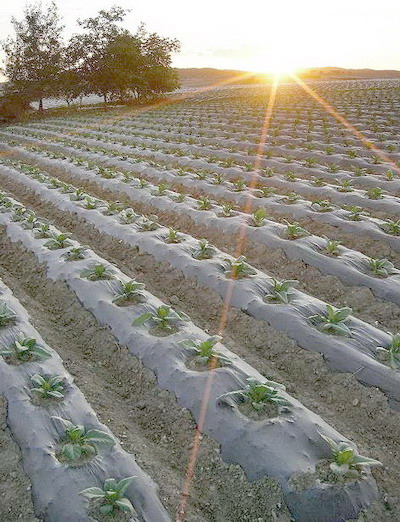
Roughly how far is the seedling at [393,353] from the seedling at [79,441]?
2.79 metres

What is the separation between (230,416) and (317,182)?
27.4ft

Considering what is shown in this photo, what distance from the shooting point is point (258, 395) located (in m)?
4.28

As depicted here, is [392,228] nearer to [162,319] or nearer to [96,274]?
[162,319]

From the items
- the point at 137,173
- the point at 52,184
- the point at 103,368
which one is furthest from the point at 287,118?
the point at 103,368

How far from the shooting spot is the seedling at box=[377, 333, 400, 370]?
191 inches

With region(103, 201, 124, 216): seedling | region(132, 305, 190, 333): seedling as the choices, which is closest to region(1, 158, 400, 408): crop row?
region(103, 201, 124, 216): seedling

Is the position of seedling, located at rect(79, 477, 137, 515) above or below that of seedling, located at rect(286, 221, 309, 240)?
below

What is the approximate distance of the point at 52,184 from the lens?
12.6 m

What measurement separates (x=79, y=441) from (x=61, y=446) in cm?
17

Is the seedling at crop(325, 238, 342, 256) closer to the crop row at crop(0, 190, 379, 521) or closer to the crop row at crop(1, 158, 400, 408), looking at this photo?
the crop row at crop(1, 158, 400, 408)

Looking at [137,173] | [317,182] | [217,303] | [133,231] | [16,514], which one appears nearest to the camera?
[16,514]

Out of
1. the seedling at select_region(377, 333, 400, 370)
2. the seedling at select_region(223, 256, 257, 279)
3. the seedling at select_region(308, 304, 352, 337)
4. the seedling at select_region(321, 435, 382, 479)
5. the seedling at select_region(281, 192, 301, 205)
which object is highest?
the seedling at select_region(281, 192, 301, 205)

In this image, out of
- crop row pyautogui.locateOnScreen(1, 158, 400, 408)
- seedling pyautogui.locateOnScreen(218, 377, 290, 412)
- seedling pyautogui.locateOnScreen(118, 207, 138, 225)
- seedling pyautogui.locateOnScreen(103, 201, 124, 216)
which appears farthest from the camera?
seedling pyautogui.locateOnScreen(103, 201, 124, 216)

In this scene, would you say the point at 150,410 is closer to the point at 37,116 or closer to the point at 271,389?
the point at 271,389
